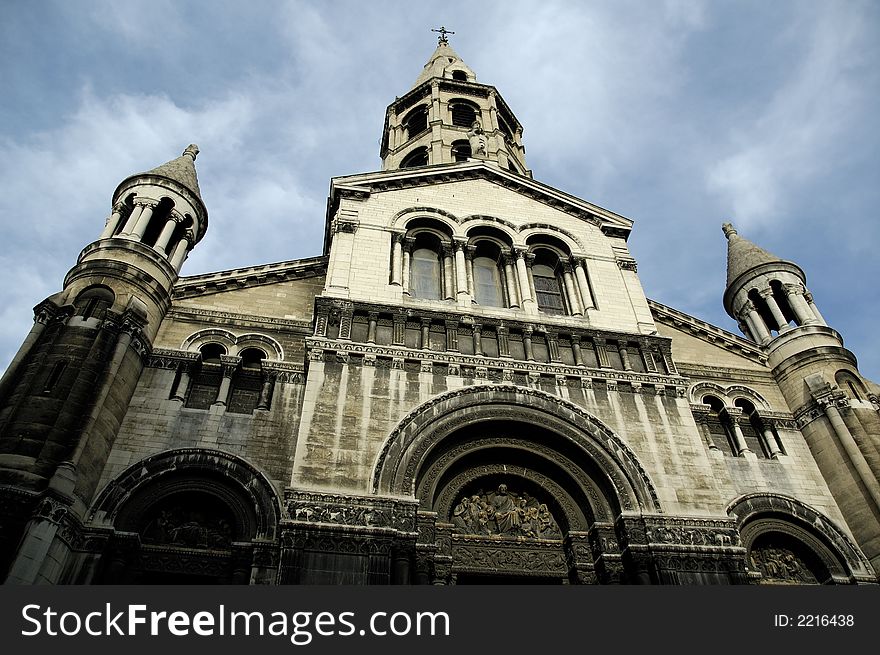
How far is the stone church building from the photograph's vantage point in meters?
12.9

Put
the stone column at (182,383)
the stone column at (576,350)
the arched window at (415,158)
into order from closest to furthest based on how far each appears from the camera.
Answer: the stone column at (182,383), the stone column at (576,350), the arched window at (415,158)

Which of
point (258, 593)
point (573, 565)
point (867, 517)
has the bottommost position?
point (258, 593)

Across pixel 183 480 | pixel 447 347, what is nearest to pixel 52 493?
pixel 183 480

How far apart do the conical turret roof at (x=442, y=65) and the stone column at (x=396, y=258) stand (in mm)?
18526

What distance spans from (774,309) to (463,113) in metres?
18.4

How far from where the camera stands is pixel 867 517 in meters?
15.7

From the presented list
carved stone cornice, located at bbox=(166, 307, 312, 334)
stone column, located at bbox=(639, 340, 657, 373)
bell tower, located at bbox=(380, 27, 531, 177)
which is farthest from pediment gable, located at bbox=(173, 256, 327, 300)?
bell tower, located at bbox=(380, 27, 531, 177)

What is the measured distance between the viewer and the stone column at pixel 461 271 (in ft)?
58.5

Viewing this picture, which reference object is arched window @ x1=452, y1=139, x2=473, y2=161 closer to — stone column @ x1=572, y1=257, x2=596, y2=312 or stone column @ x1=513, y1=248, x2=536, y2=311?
stone column @ x1=513, y1=248, x2=536, y2=311

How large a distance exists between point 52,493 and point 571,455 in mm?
10345

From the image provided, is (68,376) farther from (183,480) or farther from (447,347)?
(447,347)

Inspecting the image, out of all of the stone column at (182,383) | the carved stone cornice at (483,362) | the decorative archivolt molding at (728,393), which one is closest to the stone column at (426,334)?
the carved stone cornice at (483,362)

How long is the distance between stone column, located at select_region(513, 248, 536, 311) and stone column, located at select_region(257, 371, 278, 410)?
6.79m

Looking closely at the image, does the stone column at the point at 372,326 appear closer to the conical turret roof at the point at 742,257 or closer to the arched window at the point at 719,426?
the arched window at the point at 719,426
